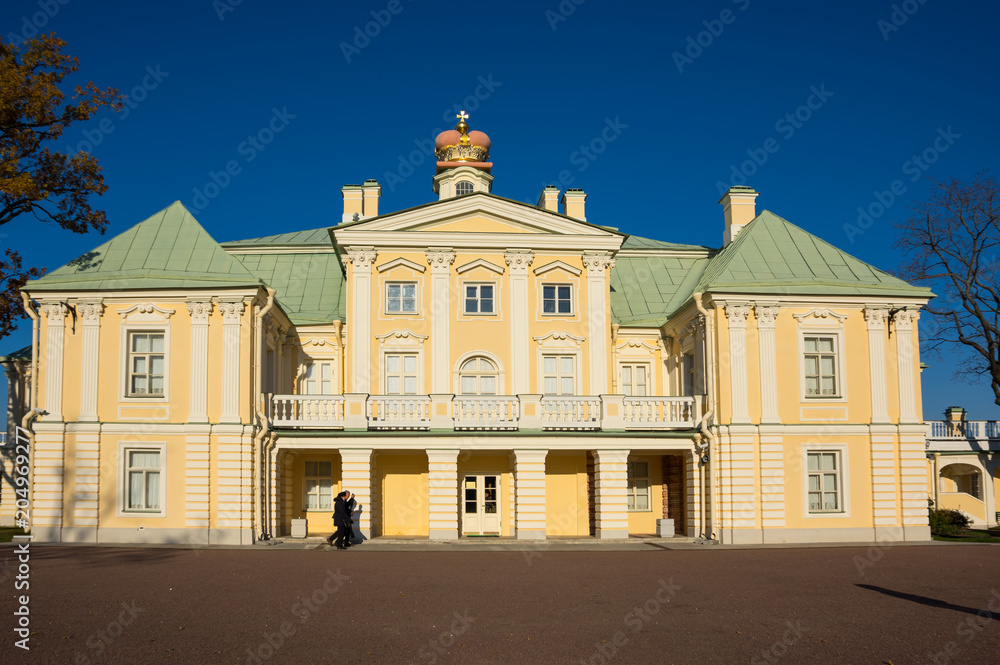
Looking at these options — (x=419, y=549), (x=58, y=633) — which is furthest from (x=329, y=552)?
(x=58, y=633)

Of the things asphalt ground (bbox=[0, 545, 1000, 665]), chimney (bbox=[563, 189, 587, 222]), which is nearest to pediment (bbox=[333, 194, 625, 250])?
chimney (bbox=[563, 189, 587, 222])

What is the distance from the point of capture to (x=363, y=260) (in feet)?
94.4

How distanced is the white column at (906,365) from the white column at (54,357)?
2406 cm

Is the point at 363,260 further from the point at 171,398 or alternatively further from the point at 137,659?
the point at 137,659

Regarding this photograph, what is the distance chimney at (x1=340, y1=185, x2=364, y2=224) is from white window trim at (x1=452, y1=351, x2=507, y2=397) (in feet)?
26.8

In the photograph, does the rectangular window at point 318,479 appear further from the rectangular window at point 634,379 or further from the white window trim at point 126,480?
the rectangular window at point 634,379

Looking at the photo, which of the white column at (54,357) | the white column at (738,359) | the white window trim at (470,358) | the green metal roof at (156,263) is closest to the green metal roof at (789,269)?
the white column at (738,359)

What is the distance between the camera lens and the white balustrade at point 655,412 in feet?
90.1

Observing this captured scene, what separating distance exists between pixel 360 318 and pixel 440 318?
2496 millimetres

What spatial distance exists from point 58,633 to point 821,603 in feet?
35.8

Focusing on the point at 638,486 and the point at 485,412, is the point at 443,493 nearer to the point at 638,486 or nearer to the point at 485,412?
the point at 485,412

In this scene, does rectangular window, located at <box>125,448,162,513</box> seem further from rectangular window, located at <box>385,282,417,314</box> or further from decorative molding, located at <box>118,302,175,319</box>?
rectangular window, located at <box>385,282,417,314</box>

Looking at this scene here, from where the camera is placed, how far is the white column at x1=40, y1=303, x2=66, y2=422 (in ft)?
82.9

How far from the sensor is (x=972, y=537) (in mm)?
29281
